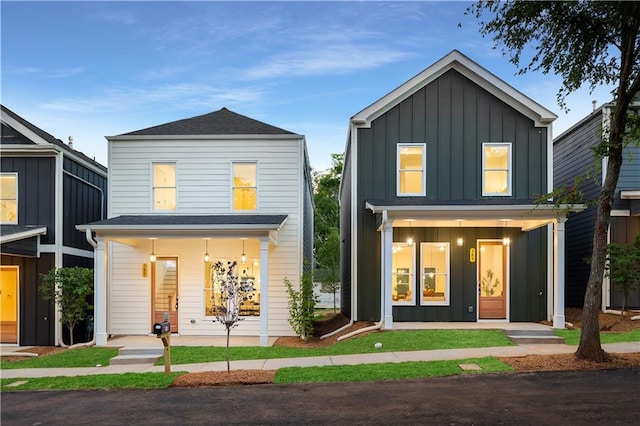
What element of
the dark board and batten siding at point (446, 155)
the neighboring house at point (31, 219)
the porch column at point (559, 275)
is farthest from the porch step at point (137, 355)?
the porch column at point (559, 275)

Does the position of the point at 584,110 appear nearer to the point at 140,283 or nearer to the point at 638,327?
the point at 638,327

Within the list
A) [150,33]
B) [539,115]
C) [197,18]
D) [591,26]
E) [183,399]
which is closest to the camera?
[183,399]

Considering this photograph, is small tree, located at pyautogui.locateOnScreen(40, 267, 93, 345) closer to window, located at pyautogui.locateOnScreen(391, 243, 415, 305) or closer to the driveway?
the driveway

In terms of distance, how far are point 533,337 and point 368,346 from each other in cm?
396

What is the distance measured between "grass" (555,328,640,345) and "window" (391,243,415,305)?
4001 mm

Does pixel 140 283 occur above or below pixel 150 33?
below

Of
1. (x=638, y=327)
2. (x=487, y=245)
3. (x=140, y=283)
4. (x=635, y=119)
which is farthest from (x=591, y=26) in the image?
(x=140, y=283)

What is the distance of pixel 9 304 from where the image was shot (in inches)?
552

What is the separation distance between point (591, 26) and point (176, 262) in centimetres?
1170

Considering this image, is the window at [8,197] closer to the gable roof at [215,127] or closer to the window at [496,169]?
the gable roof at [215,127]

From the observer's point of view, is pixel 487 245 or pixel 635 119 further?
pixel 487 245

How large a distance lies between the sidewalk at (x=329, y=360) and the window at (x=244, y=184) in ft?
17.9

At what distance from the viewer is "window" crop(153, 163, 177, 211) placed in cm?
1429

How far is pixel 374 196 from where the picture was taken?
13867 mm
